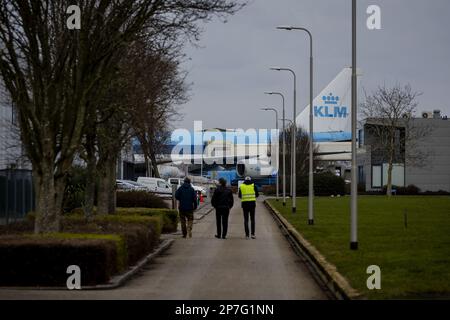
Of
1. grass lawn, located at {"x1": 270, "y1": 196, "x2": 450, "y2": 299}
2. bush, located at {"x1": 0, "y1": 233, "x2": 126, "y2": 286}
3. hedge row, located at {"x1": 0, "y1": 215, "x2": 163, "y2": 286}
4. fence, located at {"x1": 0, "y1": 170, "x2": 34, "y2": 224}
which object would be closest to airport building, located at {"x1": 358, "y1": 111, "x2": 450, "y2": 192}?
grass lawn, located at {"x1": 270, "y1": 196, "x2": 450, "y2": 299}

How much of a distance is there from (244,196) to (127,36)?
10.2 meters

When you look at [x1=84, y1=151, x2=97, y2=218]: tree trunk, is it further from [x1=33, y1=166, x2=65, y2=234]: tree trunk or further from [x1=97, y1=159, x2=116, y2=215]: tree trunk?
[x1=33, y1=166, x2=65, y2=234]: tree trunk

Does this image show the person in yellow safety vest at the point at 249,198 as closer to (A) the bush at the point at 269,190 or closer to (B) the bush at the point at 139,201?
(B) the bush at the point at 139,201

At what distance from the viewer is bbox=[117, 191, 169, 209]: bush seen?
42.1 m

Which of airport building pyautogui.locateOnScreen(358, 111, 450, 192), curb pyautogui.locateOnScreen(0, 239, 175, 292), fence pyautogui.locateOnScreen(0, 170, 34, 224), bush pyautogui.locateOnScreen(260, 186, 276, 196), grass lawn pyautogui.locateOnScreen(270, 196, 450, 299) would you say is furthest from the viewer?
bush pyautogui.locateOnScreen(260, 186, 276, 196)

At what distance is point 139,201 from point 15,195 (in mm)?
11668

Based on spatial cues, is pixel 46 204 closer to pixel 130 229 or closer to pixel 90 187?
pixel 130 229

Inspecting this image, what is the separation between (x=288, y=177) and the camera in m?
88.6

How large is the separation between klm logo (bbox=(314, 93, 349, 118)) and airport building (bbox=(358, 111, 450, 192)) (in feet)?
26.4

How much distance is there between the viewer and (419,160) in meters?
86.4

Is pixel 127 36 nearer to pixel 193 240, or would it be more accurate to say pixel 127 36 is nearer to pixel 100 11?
pixel 100 11

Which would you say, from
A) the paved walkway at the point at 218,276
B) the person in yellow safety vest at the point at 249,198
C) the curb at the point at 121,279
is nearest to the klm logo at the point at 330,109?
the person in yellow safety vest at the point at 249,198

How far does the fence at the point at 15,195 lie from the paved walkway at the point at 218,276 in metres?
6.60
